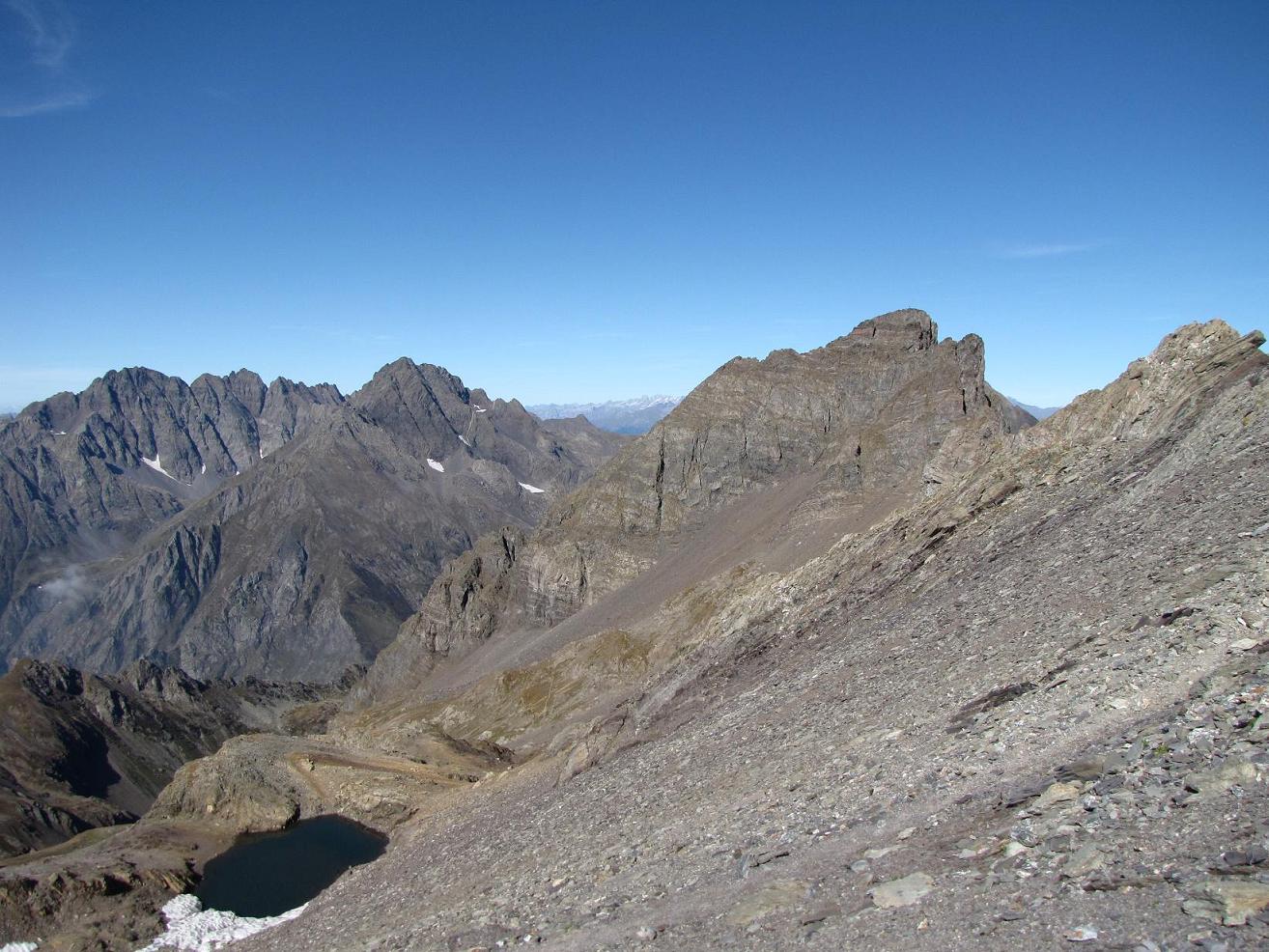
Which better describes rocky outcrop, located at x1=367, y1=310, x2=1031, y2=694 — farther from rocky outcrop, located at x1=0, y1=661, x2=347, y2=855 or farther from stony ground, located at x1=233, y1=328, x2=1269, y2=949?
stony ground, located at x1=233, y1=328, x2=1269, y2=949

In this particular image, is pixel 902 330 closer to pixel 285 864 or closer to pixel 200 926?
pixel 285 864

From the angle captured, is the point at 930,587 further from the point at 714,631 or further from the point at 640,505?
the point at 640,505

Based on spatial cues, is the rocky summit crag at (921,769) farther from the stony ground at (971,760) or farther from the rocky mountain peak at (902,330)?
the rocky mountain peak at (902,330)

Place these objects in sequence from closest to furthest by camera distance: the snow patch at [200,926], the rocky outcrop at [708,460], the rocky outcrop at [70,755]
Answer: the snow patch at [200,926] → the rocky outcrop at [70,755] → the rocky outcrop at [708,460]

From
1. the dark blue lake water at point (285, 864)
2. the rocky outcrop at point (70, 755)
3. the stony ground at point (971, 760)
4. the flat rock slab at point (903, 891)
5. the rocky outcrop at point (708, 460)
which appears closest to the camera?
the stony ground at point (971, 760)

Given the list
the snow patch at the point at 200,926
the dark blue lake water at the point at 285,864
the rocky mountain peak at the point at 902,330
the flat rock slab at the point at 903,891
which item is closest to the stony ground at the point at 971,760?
the flat rock slab at the point at 903,891

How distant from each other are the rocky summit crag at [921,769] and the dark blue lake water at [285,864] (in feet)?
6.22

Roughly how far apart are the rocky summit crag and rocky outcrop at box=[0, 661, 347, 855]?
53545mm

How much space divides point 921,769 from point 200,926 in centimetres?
5216

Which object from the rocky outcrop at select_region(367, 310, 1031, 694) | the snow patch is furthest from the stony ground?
the rocky outcrop at select_region(367, 310, 1031, 694)

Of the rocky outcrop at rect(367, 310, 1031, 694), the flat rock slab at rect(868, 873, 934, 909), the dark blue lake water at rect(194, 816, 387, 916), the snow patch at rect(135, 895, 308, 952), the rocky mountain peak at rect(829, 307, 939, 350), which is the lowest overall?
the dark blue lake water at rect(194, 816, 387, 916)

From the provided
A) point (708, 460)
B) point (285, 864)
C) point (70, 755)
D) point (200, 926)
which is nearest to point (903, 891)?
point (200, 926)

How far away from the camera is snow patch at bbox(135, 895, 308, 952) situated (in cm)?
5050

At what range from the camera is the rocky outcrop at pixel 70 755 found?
123000 mm
